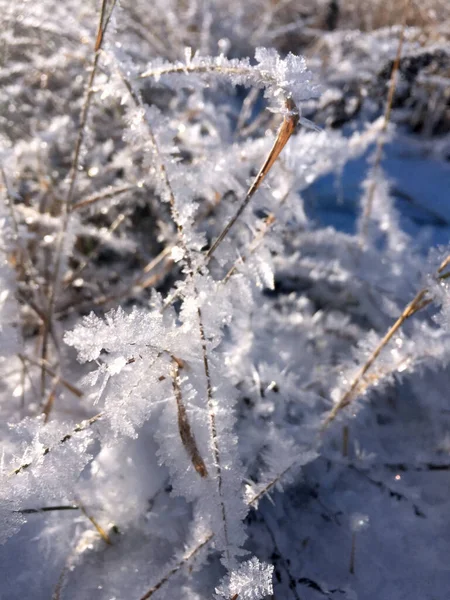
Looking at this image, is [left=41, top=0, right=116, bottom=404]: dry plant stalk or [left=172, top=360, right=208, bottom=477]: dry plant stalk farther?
[left=41, top=0, right=116, bottom=404]: dry plant stalk

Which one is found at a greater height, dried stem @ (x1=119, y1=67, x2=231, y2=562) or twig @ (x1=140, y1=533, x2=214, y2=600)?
dried stem @ (x1=119, y1=67, x2=231, y2=562)

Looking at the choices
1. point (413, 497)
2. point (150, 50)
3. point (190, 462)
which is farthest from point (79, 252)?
point (150, 50)

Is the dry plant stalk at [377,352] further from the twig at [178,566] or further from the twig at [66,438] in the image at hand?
the twig at [66,438]

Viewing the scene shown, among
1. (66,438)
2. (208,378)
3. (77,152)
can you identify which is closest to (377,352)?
(208,378)

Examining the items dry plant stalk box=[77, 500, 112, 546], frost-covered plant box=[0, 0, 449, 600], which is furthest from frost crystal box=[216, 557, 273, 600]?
dry plant stalk box=[77, 500, 112, 546]

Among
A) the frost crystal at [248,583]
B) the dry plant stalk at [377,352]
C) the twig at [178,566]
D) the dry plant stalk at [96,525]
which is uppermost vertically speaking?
the dry plant stalk at [377,352]

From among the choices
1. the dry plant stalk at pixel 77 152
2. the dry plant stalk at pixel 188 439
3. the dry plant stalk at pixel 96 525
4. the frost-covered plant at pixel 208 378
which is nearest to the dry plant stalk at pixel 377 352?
the frost-covered plant at pixel 208 378

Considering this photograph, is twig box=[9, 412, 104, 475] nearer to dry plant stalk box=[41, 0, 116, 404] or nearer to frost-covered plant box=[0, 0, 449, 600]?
frost-covered plant box=[0, 0, 449, 600]

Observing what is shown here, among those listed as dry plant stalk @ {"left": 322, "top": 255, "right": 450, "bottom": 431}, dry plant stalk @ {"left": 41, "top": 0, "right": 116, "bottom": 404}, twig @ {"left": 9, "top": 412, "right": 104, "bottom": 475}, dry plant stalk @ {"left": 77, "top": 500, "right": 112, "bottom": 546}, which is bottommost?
dry plant stalk @ {"left": 77, "top": 500, "right": 112, "bottom": 546}

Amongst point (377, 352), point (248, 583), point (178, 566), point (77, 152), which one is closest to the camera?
point (248, 583)

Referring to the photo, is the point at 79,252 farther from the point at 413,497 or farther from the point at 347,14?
the point at 347,14

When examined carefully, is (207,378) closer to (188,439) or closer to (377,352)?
(188,439)
